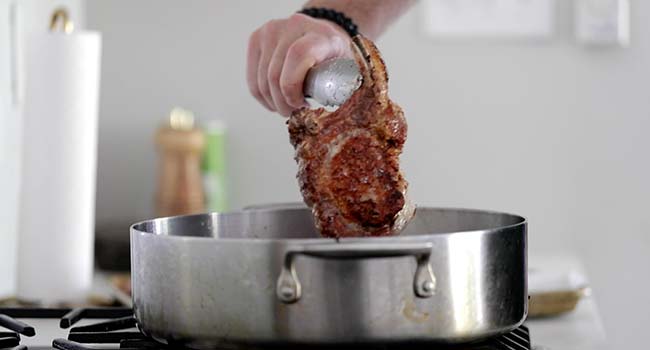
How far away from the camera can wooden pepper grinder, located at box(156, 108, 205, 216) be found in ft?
8.48

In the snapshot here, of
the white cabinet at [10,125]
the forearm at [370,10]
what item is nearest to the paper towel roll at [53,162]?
the white cabinet at [10,125]

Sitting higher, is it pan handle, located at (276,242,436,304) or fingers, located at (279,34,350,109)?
fingers, located at (279,34,350,109)

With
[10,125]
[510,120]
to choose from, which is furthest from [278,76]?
[510,120]

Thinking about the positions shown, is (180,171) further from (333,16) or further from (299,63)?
(299,63)

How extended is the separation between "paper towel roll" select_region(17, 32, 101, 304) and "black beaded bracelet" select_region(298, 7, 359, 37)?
0.44 metres

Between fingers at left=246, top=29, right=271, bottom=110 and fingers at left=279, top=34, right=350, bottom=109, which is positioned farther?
fingers at left=246, top=29, right=271, bottom=110

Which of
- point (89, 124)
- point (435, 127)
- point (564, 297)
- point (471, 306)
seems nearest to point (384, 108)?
point (471, 306)

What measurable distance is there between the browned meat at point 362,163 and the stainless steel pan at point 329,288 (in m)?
0.13

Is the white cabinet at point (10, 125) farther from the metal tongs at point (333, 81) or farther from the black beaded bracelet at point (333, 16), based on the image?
the metal tongs at point (333, 81)

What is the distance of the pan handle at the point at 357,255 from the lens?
798 mm

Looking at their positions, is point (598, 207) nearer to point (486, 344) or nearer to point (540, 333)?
point (540, 333)

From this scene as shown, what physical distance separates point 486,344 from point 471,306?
0.08 meters

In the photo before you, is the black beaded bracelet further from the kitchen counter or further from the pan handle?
the pan handle

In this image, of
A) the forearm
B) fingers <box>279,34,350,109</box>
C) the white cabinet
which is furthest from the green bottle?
fingers <box>279,34,350,109</box>
